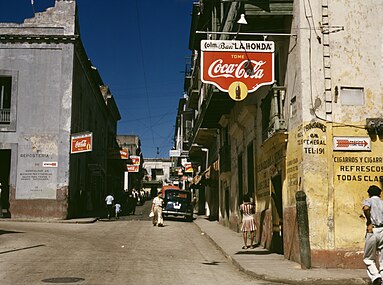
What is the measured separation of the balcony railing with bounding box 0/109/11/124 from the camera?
85.0 ft

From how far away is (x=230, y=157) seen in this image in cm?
2261

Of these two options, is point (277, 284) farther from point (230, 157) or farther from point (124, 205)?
point (124, 205)

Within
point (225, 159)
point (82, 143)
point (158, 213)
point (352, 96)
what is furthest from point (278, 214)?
point (82, 143)

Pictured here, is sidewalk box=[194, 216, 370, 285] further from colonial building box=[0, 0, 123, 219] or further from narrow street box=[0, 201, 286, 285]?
colonial building box=[0, 0, 123, 219]

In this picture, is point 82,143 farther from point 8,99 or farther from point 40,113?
point 8,99

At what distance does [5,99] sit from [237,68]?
1786 centimetres

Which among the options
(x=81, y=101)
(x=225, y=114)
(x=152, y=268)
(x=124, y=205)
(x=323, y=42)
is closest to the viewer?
(x=152, y=268)

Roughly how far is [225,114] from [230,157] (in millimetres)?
1983

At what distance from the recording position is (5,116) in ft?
85.3

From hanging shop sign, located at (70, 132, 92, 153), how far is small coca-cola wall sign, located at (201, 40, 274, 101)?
1419 centimetres

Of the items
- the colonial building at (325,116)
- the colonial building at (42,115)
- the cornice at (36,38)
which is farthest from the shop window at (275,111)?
the cornice at (36,38)

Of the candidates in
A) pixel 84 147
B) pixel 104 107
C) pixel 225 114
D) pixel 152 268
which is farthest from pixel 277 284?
pixel 104 107

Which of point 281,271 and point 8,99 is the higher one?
point 8,99

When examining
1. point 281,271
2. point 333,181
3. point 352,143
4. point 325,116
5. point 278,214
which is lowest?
point 281,271
